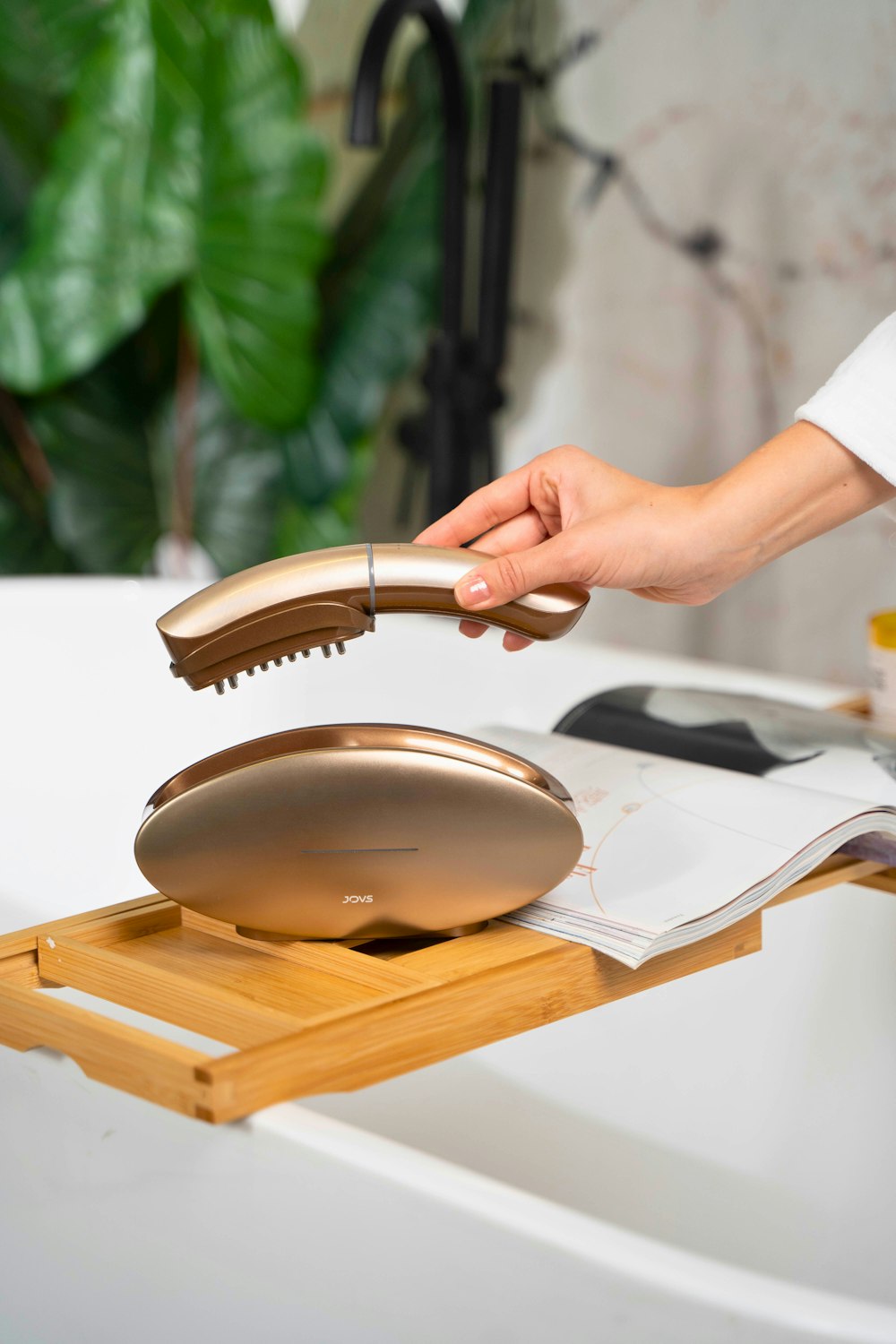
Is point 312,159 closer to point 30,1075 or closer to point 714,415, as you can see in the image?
point 714,415

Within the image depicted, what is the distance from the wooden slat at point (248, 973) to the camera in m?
0.54

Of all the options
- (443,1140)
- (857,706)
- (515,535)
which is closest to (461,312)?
(857,706)

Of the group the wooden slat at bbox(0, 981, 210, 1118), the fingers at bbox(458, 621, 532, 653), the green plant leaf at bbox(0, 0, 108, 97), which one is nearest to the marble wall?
the green plant leaf at bbox(0, 0, 108, 97)

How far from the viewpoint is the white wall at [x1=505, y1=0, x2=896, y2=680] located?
144 cm

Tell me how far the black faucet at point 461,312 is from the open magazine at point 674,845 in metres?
0.78

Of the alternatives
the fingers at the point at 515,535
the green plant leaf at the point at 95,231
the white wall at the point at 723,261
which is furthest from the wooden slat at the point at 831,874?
the green plant leaf at the point at 95,231

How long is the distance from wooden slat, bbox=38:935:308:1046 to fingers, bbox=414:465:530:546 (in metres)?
0.28

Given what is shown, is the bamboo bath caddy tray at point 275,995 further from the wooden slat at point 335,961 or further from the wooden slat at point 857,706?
the wooden slat at point 857,706

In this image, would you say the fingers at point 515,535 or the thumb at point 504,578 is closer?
the thumb at point 504,578

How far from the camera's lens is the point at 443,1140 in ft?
2.99

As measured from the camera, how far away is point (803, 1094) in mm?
939

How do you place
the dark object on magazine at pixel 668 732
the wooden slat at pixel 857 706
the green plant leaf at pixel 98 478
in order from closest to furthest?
the dark object on magazine at pixel 668 732 → the wooden slat at pixel 857 706 → the green plant leaf at pixel 98 478

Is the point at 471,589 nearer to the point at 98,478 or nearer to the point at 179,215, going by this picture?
the point at 179,215

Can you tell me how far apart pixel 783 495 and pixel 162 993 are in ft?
1.31
